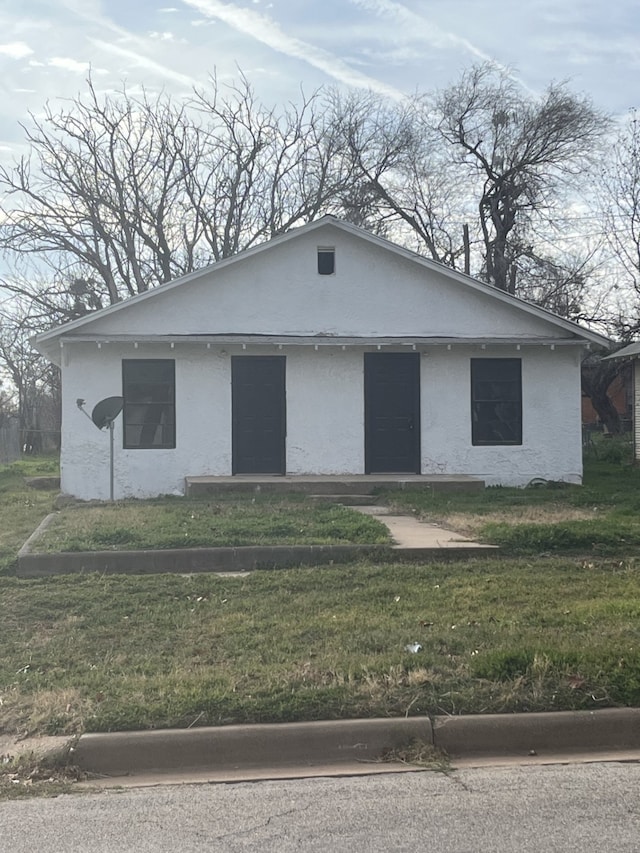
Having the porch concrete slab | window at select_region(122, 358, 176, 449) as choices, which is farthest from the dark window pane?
the porch concrete slab

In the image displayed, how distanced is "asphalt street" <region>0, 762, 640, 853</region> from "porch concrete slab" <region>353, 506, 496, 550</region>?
4.93 meters

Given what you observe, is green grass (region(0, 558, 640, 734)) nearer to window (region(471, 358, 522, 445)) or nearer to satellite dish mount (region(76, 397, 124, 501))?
satellite dish mount (region(76, 397, 124, 501))

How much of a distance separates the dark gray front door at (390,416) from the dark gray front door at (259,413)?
1.70m

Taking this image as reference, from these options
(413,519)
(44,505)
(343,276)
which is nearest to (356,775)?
(413,519)

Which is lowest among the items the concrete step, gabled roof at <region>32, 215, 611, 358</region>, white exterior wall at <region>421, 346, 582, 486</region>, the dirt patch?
the dirt patch

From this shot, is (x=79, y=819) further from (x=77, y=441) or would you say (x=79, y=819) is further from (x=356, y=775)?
(x=77, y=441)

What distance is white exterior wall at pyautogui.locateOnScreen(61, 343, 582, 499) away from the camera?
51.6 ft

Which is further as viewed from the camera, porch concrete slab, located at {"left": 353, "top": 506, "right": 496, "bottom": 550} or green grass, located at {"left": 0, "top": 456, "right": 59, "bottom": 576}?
green grass, located at {"left": 0, "top": 456, "right": 59, "bottom": 576}

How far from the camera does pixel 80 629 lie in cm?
685

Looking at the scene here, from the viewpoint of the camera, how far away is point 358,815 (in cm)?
399

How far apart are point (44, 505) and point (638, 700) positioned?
12.0 meters

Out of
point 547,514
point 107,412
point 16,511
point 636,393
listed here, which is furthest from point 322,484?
point 636,393

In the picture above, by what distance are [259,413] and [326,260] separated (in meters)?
3.29

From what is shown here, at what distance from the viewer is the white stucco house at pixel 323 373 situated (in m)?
15.8
